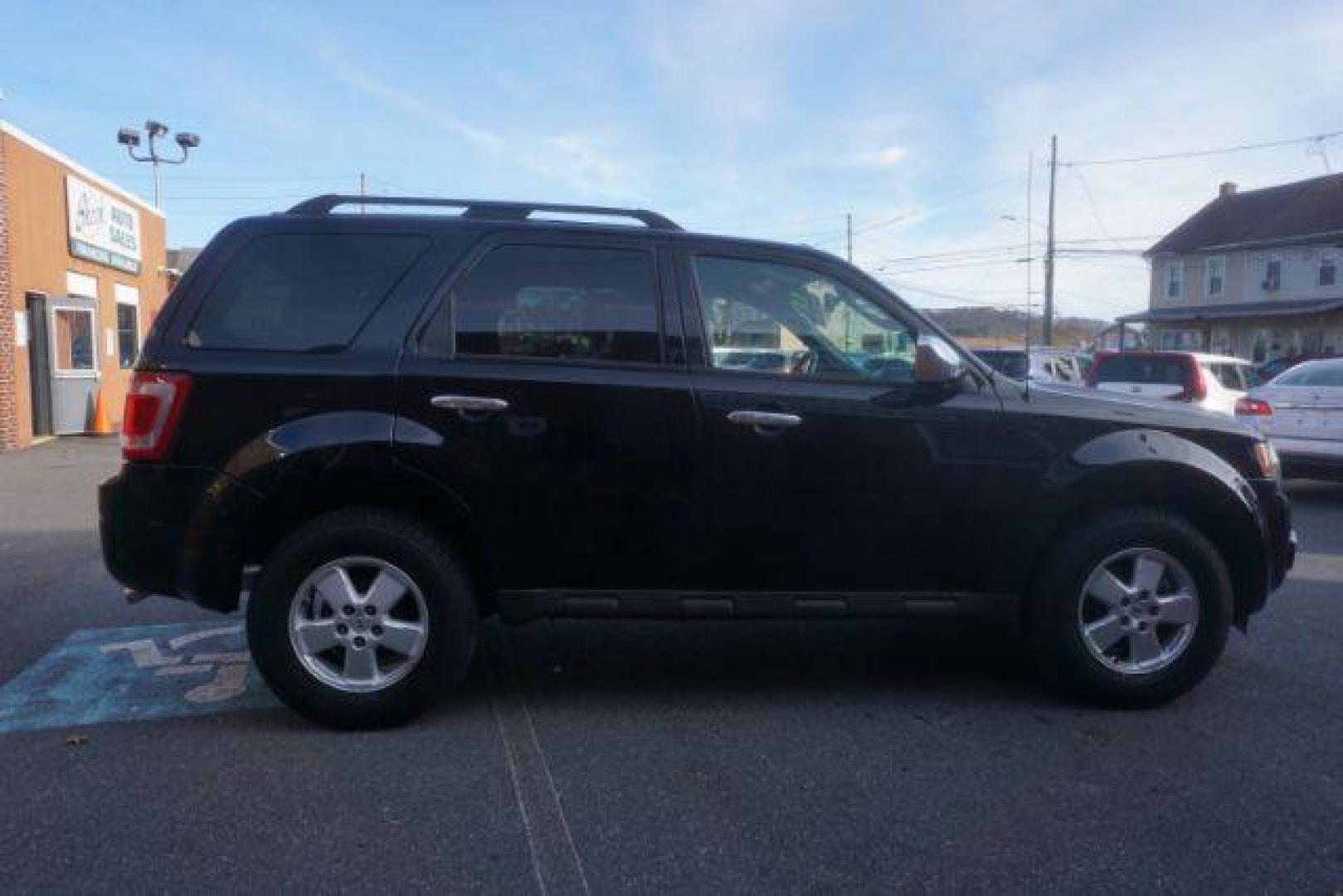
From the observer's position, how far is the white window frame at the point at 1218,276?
4212 cm

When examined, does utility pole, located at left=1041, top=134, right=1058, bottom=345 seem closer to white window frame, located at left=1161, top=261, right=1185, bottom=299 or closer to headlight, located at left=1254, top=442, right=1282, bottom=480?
white window frame, located at left=1161, top=261, right=1185, bottom=299

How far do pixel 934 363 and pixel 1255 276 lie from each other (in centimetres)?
4257

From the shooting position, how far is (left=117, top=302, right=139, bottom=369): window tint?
20422 mm

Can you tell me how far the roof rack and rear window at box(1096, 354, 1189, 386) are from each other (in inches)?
382

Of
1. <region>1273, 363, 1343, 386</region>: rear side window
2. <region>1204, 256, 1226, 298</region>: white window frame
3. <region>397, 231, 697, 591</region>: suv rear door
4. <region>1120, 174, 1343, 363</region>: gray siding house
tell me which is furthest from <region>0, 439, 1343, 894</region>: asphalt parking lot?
<region>1204, 256, 1226, 298</region>: white window frame

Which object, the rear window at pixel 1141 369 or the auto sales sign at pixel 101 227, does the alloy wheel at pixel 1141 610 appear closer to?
the rear window at pixel 1141 369

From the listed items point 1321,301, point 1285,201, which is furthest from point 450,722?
point 1285,201

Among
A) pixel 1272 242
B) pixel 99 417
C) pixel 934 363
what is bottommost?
pixel 99 417

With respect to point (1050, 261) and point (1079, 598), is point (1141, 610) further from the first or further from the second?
point (1050, 261)

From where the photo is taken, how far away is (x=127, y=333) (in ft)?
69.1

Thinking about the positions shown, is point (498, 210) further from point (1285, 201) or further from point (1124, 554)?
point (1285, 201)

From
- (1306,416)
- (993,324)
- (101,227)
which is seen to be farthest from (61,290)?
Answer: (993,324)

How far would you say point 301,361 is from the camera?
415cm

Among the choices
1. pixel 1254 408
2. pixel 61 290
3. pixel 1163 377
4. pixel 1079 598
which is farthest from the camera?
pixel 61 290
